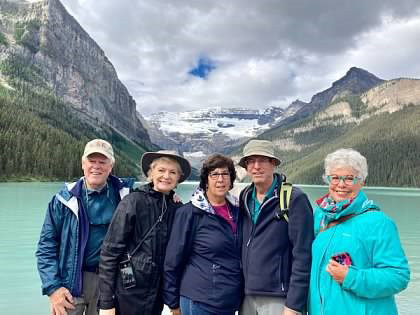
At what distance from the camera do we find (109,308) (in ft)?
13.0

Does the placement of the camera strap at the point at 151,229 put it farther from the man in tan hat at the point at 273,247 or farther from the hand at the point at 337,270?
the hand at the point at 337,270

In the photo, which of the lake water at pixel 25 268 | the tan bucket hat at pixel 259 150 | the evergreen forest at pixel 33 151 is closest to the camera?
the tan bucket hat at pixel 259 150

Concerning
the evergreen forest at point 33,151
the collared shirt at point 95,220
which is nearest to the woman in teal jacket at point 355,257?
the collared shirt at point 95,220

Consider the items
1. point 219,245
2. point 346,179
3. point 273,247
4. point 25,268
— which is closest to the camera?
point 346,179

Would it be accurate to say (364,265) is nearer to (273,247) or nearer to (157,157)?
(273,247)

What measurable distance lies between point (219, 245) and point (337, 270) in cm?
124

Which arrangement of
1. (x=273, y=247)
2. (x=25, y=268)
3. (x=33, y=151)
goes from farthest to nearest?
1. (x=33, y=151)
2. (x=25, y=268)
3. (x=273, y=247)

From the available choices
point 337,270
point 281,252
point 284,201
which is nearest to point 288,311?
point 281,252

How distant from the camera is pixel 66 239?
4301mm

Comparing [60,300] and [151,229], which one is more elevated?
[151,229]

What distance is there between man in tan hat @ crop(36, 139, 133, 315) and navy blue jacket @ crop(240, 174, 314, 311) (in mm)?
1732

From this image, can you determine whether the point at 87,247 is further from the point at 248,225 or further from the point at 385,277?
the point at 385,277

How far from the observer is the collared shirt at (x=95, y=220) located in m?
4.43

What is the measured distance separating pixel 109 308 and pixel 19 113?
424 ft
